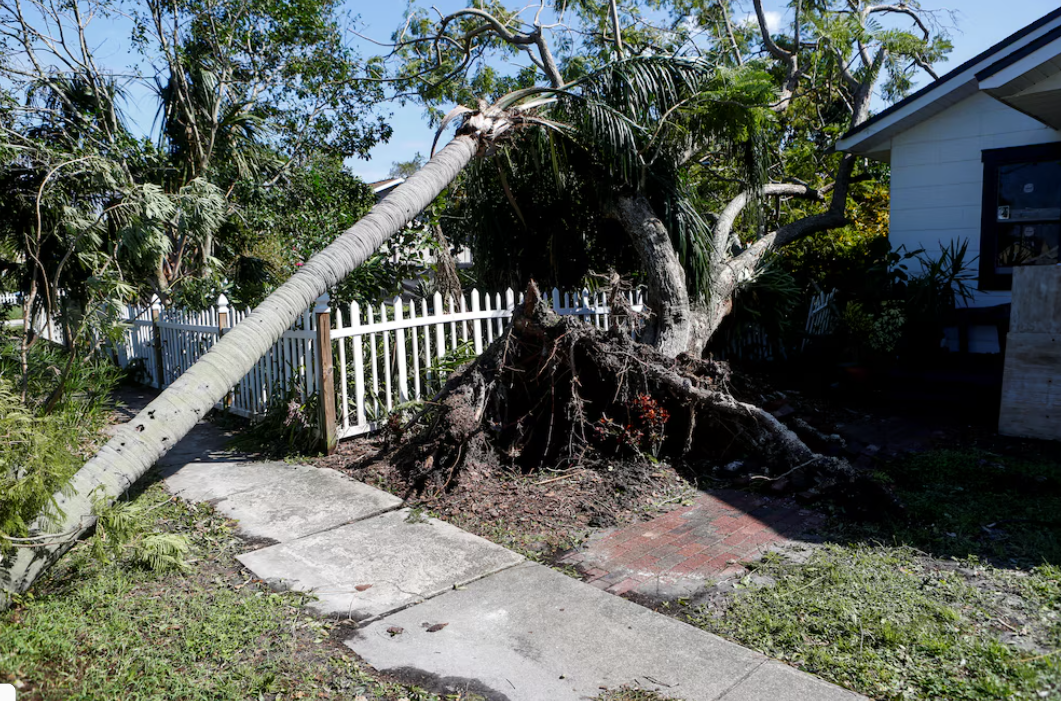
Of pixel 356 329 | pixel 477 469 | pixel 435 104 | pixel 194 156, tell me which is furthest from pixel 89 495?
pixel 435 104

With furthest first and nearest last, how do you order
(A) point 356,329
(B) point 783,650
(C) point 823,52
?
(C) point 823,52 < (A) point 356,329 < (B) point 783,650

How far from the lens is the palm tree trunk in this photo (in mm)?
3461

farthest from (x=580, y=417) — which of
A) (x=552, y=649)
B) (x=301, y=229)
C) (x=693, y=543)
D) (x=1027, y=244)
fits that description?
(x=301, y=229)

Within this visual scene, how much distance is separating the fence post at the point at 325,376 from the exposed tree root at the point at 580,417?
2.92 feet

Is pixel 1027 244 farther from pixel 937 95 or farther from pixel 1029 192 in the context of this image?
pixel 937 95

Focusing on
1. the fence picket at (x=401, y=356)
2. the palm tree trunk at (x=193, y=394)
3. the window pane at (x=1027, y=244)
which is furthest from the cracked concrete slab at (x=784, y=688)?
the window pane at (x=1027, y=244)

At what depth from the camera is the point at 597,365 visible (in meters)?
5.93

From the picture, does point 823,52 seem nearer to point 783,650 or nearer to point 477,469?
point 477,469

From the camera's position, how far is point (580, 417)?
5758mm

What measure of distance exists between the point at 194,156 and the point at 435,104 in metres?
7.13

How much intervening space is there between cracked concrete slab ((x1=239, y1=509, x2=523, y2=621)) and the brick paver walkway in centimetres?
58

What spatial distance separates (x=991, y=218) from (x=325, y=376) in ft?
24.7

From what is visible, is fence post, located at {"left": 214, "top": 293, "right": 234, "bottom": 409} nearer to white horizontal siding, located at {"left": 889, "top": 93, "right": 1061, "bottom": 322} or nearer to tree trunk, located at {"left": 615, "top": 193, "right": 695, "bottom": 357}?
tree trunk, located at {"left": 615, "top": 193, "right": 695, "bottom": 357}

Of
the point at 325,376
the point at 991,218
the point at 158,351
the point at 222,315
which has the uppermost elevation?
the point at 991,218
